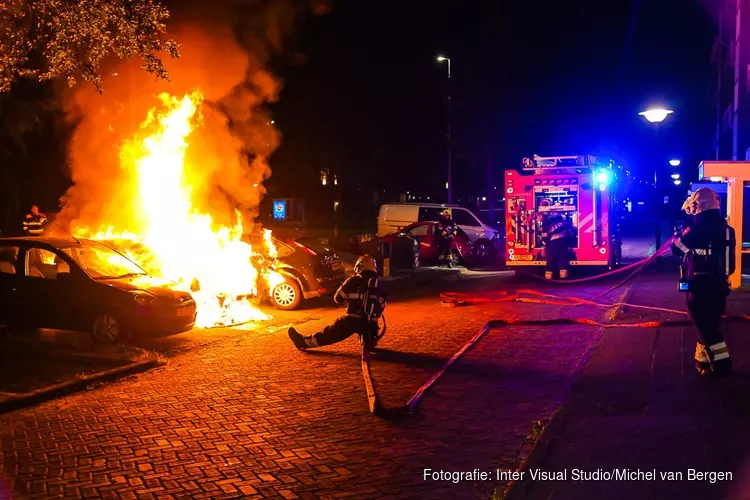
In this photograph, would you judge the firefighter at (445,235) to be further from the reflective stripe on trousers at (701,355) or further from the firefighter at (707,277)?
the reflective stripe on trousers at (701,355)

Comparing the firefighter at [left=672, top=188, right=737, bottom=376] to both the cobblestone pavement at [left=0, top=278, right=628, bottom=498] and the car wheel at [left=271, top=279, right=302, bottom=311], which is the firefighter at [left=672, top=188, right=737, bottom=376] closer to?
the cobblestone pavement at [left=0, top=278, right=628, bottom=498]

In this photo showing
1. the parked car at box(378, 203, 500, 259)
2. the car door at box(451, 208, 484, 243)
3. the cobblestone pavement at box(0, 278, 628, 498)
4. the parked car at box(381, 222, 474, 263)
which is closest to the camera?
the cobblestone pavement at box(0, 278, 628, 498)

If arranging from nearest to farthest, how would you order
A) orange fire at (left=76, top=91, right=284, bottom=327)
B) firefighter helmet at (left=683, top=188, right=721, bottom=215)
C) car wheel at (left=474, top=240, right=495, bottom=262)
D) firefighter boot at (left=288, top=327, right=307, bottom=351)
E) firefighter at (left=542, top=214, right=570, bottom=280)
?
firefighter helmet at (left=683, top=188, right=721, bottom=215), firefighter boot at (left=288, top=327, right=307, bottom=351), orange fire at (left=76, top=91, right=284, bottom=327), firefighter at (left=542, top=214, right=570, bottom=280), car wheel at (left=474, top=240, right=495, bottom=262)

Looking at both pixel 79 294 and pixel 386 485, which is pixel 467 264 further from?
pixel 386 485

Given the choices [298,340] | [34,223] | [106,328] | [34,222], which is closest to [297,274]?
[298,340]

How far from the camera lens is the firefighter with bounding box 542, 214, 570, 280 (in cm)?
1554

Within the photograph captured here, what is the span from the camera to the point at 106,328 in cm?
938

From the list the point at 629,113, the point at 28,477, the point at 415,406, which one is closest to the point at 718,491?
the point at 415,406

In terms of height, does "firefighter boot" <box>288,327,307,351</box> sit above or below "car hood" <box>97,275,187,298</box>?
below

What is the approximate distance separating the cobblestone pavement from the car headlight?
38.5 inches

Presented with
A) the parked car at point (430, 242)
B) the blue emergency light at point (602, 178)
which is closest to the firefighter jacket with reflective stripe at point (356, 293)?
the blue emergency light at point (602, 178)

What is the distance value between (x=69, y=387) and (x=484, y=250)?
639 inches

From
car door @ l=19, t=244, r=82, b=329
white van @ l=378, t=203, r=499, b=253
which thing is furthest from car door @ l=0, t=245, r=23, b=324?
white van @ l=378, t=203, r=499, b=253

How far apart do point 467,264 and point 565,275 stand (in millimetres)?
5377
